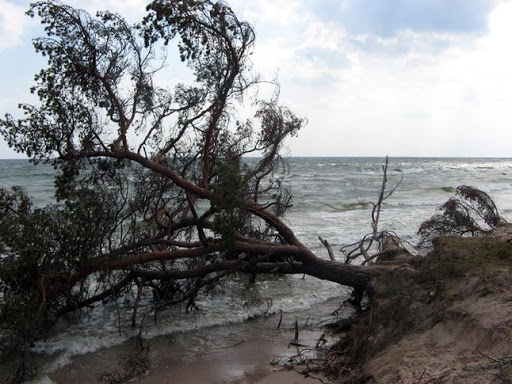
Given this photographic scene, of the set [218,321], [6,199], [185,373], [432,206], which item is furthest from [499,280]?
[432,206]

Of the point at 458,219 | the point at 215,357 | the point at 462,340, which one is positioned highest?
the point at 458,219

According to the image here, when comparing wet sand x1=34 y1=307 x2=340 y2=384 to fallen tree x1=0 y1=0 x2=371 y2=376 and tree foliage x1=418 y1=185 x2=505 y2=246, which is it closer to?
fallen tree x1=0 y1=0 x2=371 y2=376

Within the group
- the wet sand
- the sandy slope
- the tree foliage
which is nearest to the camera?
the sandy slope

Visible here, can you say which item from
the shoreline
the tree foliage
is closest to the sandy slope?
the shoreline

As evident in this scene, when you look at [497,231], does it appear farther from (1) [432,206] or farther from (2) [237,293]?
(1) [432,206]

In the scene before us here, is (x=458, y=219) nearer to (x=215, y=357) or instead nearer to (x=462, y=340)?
(x=462, y=340)

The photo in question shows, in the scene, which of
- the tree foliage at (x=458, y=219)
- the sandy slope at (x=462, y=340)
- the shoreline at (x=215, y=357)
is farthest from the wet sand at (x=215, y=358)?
the tree foliage at (x=458, y=219)

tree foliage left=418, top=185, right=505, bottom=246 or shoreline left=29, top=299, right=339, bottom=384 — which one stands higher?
tree foliage left=418, top=185, right=505, bottom=246

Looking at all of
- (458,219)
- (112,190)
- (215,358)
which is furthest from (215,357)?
(458,219)

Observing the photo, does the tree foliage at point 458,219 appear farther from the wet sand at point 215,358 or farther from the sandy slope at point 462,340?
the wet sand at point 215,358

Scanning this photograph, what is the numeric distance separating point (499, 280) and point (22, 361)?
5.91 m

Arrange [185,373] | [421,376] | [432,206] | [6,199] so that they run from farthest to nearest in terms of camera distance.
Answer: [432,206] < [6,199] < [185,373] < [421,376]

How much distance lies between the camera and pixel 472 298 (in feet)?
17.4

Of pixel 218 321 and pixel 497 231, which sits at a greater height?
pixel 497 231
